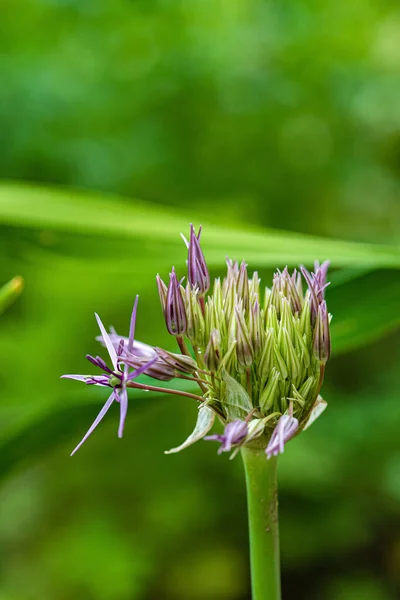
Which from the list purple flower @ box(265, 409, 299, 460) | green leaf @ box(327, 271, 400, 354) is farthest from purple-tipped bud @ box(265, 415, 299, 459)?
green leaf @ box(327, 271, 400, 354)

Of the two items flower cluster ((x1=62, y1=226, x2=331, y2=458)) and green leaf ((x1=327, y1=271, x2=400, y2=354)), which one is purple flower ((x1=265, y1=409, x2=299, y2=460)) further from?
green leaf ((x1=327, y1=271, x2=400, y2=354))

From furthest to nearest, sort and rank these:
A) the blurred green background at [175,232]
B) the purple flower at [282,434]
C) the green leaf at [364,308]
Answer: the blurred green background at [175,232]
the green leaf at [364,308]
the purple flower at [282,434]

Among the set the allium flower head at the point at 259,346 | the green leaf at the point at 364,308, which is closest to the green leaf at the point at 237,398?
the allium flower head at the point at 259,346

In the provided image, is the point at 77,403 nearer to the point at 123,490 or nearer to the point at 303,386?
the point at 303,386

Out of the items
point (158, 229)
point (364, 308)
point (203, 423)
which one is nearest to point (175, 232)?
point (158, 229)

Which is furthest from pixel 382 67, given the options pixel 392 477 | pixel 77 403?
pixel 77 403

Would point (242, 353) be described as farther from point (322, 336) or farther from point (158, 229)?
point (158, 229)

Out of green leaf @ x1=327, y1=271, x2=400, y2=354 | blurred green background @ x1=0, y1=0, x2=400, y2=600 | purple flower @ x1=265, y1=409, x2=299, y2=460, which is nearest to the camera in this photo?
purple flower @ x1=265, y1=409, x2=299, y2=460

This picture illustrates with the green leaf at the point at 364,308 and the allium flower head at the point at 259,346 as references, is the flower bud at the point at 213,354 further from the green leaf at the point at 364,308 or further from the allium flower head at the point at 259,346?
the green leaf at the point at 364,308
